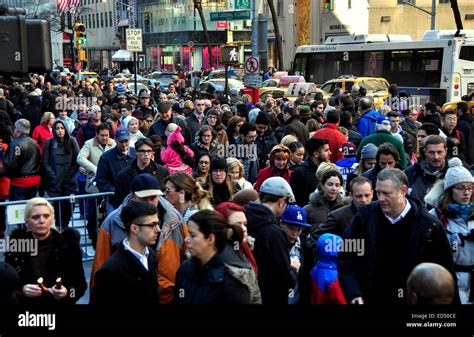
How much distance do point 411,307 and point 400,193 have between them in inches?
61.5

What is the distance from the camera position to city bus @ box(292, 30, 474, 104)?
29.3m

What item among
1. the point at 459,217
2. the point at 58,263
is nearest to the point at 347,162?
the point at 459,217

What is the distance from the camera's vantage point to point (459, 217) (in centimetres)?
634

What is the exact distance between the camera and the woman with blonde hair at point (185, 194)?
694 centimetres

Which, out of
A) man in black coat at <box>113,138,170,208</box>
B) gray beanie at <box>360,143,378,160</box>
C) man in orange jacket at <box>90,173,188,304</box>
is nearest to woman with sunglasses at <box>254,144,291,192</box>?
gray beanie at <box>360,143,378,160</box>

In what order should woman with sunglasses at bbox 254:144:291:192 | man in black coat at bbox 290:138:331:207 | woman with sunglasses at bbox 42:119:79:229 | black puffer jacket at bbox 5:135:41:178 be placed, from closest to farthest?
man in black coat at bbox 290:138:331:207
woman with sunglasses at bbox 254:144:291:192
black puffer jacket at bbox 5:135:41:178
woman with sunglasses at bbox 42:119:79:229

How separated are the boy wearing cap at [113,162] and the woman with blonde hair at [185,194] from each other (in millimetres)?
2952

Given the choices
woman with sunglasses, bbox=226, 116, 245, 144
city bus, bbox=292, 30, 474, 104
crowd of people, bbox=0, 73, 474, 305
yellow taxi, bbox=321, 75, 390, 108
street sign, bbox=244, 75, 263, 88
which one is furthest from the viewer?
city bus, bbox=292, 30, 474, 104

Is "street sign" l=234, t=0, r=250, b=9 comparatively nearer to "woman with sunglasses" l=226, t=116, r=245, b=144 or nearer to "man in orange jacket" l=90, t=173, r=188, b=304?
"woman with sunglasses" l=226, t=116, r=245, b=144

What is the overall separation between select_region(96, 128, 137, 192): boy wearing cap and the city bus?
21103 mm

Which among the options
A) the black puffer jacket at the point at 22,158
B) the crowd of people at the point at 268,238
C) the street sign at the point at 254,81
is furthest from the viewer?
the street sign at the point at 254,81

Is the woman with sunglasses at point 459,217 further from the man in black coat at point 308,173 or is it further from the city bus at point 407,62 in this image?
the city bus at point 407,62

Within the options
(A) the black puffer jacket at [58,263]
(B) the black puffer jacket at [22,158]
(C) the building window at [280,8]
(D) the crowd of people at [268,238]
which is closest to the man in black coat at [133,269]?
(D) the crowd of people at [268,238]

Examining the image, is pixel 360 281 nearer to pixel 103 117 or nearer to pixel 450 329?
pixel 450 329
